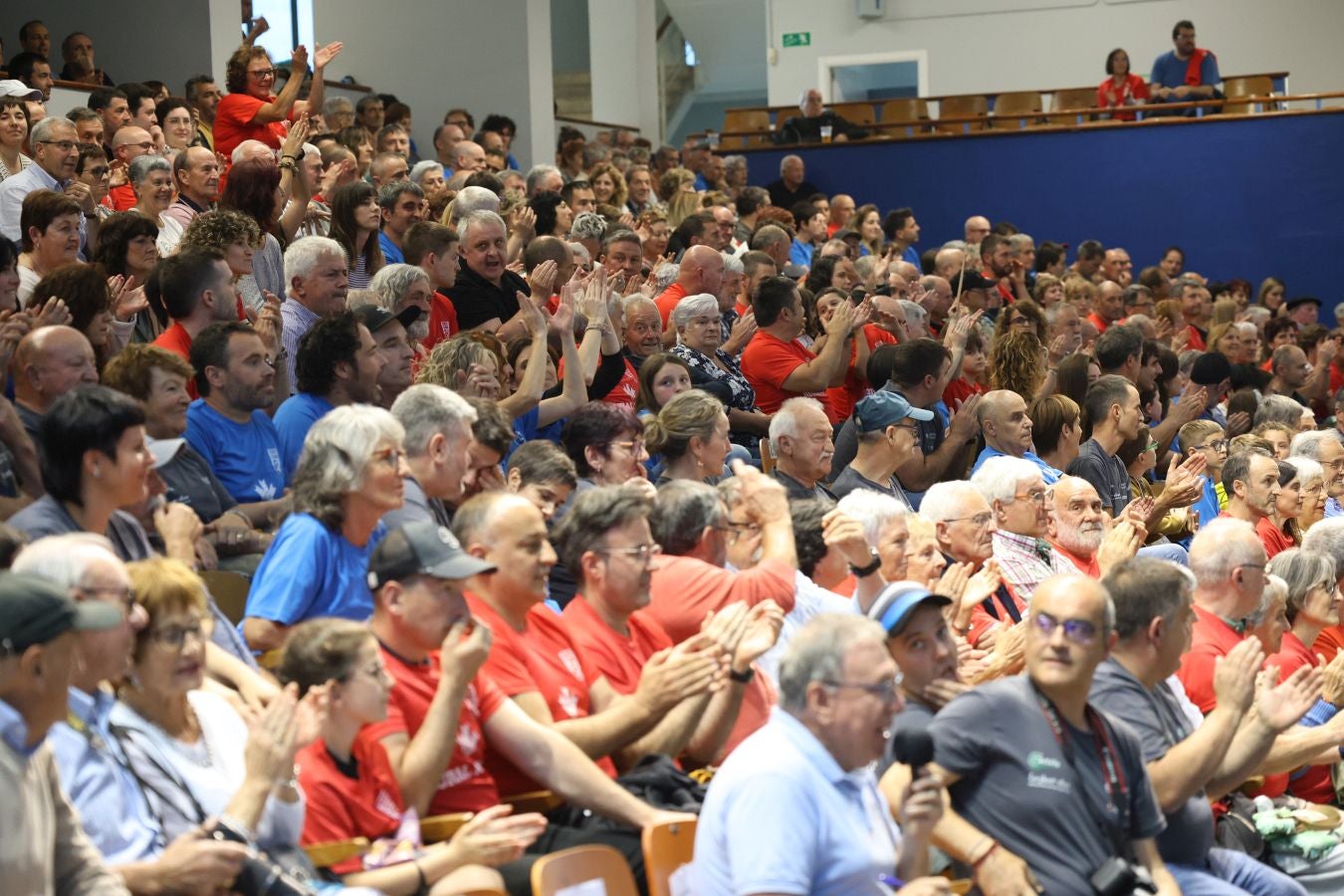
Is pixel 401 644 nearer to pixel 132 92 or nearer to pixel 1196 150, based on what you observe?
pixel 132 92

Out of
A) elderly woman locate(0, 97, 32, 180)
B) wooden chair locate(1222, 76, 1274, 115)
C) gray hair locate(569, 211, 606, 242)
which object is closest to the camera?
elderly woman locate(0, 97, 32, 180)

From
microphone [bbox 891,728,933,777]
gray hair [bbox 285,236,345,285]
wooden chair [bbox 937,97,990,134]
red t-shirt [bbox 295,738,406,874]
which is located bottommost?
red t-shirt [bbox 295,738,406,874]

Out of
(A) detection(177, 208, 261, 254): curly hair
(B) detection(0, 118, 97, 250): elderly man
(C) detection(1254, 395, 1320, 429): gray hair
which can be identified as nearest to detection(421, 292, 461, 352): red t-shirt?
(A) detection(177, 208, 261, 254): curly hair

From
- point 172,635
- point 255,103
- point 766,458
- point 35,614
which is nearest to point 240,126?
point 255,103

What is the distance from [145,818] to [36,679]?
1.42 ft

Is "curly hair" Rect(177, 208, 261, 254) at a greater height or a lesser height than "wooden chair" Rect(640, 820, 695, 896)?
greater

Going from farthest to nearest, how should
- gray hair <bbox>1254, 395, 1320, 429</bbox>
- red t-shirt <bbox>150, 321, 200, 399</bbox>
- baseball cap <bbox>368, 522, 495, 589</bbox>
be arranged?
gray hair <bbox>1254, 395, 1320, 429</bbox> < red t-shirt <bbox>150, 321, 200, 399</bbox> < baseball cap <bbox>368, 522, 495, 589</bbox>

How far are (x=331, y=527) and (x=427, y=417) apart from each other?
56 cm

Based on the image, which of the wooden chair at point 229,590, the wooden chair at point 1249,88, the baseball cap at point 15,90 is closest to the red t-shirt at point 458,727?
the wooden chair at point 229,590

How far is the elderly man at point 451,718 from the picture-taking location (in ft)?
10.4

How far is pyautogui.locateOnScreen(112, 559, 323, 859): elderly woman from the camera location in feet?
8.98

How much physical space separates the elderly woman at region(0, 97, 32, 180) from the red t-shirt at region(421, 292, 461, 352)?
84.9 inches

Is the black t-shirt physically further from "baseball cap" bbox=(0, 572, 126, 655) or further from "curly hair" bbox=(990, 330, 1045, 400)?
"curly hair" bbox=(990, 330, 1045, 400)

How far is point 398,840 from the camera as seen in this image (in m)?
3.08
